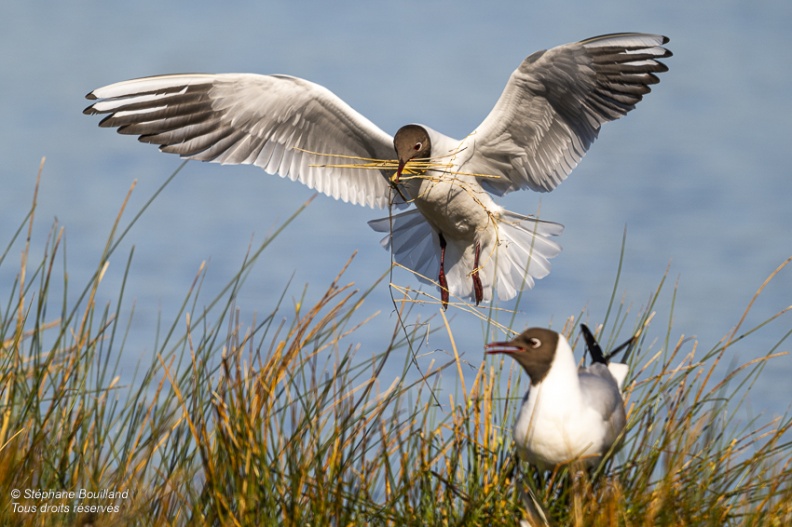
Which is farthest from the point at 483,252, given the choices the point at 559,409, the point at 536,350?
the point at 559,409

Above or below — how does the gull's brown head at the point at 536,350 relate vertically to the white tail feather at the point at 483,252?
below

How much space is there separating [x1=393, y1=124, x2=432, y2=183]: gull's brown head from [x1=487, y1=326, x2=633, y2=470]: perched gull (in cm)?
277

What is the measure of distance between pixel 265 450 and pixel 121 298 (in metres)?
0.84

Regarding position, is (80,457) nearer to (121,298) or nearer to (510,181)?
(121,298)

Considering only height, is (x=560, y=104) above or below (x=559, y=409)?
above

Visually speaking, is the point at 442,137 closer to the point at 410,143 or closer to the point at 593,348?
the point at 410,143

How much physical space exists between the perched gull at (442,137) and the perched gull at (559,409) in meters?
2.54

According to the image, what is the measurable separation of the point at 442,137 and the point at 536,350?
3.25 meters

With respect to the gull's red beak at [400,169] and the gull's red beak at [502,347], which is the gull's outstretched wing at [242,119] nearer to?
the gull's red beak at [400,169]

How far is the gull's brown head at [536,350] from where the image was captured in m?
2.97

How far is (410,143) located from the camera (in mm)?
5727

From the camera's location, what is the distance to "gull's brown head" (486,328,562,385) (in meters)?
2.97

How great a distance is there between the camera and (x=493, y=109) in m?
5.89

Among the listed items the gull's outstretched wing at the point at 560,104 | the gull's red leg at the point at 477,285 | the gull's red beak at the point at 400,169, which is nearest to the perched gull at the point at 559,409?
the gull's red beak at the point at 400,169
